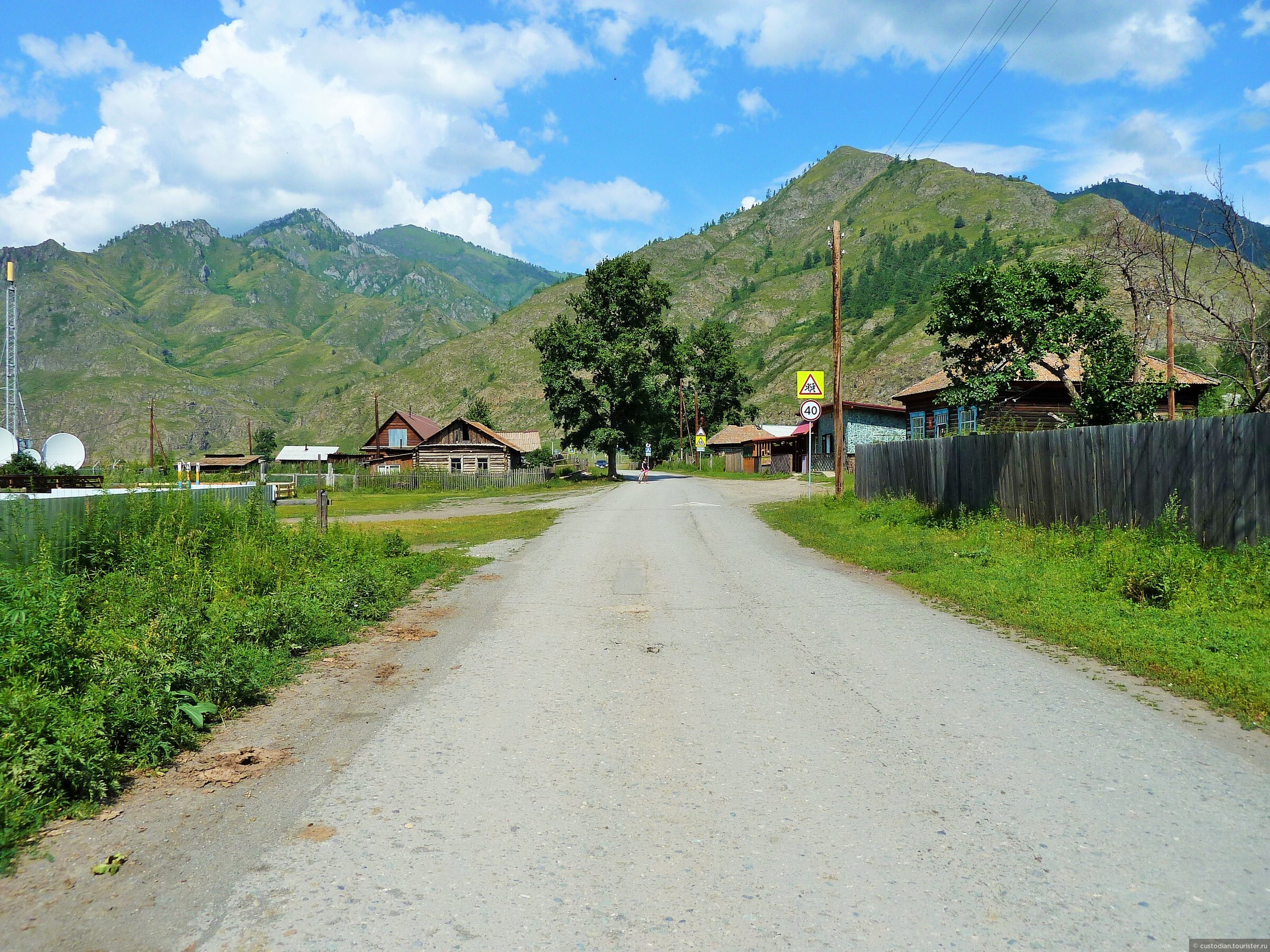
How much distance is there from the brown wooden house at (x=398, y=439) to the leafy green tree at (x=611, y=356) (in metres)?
29.9

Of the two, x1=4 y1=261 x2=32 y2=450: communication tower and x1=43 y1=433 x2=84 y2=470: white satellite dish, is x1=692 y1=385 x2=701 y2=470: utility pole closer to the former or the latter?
x1=43 y1=433 x2=84 y2=470: white satellite dish

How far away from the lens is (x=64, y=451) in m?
33.8

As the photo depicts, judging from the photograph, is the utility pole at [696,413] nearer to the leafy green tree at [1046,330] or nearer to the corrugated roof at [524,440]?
the corrugated roof at [524,440]

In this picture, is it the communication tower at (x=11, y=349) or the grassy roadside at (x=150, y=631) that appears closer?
the grassy roadside at (x=150, y=631)

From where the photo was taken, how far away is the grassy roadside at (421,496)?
35.2 m

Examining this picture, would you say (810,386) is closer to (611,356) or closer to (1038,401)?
(1038,401)

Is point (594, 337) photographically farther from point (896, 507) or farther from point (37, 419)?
point (37, 419)

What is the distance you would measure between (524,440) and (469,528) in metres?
72.6

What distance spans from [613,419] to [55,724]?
59.9m

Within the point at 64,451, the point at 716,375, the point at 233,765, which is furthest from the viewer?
the point at 716,375

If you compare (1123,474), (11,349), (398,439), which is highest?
(11,349)

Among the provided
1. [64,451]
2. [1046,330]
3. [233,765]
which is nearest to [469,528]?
[1046,330]

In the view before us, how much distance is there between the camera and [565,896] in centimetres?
322

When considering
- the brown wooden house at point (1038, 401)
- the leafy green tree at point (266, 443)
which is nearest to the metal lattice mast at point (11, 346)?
the brown wooden house at point (1038, 401)
